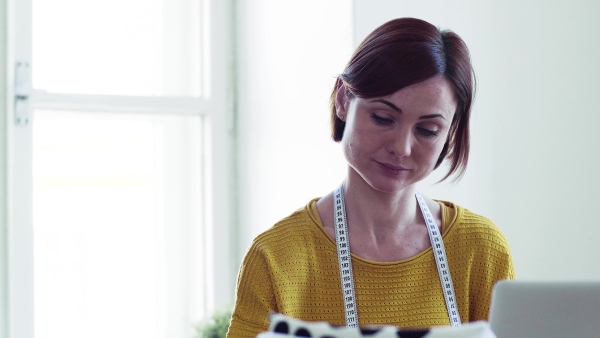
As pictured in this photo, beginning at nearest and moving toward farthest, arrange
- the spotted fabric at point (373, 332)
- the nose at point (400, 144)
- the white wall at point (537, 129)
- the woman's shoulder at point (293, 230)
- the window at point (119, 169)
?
the spotted fabric at point (373, 332), the nose at point (400, 144), the woman's shoulder at point (293, 230), the white wall at point (537, 129), the window at point (119, 169)

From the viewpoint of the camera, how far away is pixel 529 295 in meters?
1.18

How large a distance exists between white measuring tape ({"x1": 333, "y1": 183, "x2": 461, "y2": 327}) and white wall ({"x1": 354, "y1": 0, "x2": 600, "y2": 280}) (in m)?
0.95

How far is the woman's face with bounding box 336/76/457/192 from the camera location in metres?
1.63

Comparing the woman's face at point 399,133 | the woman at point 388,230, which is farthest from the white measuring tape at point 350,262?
the woman's face at point 399,133

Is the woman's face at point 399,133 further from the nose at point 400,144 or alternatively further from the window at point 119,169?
the window at point 119,169

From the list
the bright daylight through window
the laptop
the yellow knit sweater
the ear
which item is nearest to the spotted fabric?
the laptop

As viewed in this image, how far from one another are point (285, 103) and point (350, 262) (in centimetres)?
195

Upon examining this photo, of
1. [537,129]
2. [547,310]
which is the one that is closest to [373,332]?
[547,310]

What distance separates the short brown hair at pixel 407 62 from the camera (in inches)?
64.0

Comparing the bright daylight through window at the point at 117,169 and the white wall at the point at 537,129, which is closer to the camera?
the white wall at the point at 537,129

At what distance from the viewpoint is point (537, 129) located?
8.93ft

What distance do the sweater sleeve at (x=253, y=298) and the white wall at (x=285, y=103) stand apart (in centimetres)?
151

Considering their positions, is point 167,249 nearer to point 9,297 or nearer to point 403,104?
point 9,297

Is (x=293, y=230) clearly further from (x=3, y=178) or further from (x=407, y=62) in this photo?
(x=3, y=178)
